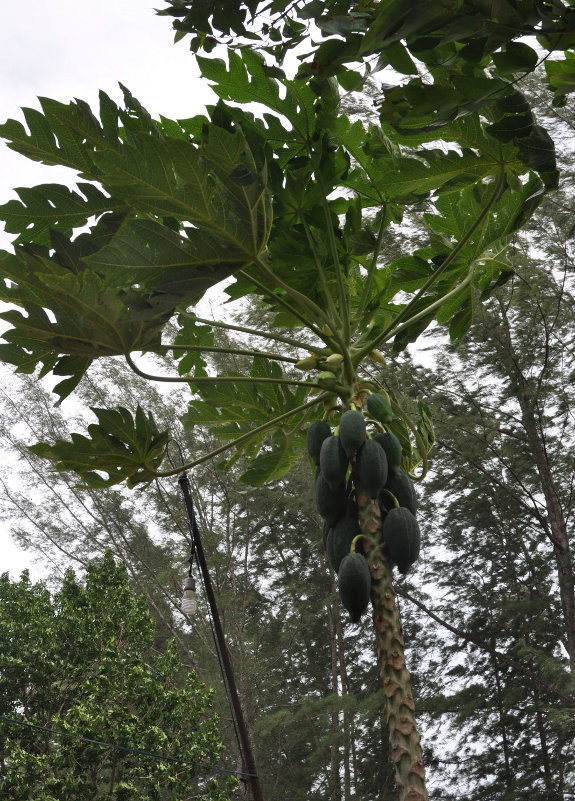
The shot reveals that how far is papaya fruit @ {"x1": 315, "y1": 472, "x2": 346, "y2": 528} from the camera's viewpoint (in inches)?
61.0

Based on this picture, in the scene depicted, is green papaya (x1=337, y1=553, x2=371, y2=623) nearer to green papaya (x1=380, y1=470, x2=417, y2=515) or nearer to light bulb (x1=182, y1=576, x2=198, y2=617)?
green papaya (x1=380, y1=470, x2=417, y2=515)

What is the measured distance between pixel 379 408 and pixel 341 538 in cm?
29

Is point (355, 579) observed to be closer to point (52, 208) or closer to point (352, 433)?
point (352, 433)

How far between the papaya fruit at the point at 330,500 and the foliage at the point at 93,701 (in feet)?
22.6

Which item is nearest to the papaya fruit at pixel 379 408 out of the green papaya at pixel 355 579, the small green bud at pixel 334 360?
the small green bud at pixel 334 360

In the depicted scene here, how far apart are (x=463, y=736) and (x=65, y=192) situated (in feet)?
36.7

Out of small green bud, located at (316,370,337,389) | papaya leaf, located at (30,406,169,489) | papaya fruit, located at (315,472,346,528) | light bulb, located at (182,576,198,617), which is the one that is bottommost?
papaya fruit, located at (315,472,346,528)

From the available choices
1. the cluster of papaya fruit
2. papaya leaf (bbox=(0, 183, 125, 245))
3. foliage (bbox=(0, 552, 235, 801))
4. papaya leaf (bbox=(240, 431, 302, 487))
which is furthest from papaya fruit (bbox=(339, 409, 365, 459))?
foliage (bbox=(0, 552, 235, 801))

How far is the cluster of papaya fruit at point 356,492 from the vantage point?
1414mm

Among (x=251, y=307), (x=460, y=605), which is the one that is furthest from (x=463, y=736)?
(x=251, y=307)

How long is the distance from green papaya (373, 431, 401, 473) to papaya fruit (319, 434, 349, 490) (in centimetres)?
9

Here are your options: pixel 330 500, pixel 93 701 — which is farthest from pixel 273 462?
pixel 93 701

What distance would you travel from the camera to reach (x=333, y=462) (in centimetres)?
150

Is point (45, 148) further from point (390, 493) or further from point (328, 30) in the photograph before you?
point (390, 493)
